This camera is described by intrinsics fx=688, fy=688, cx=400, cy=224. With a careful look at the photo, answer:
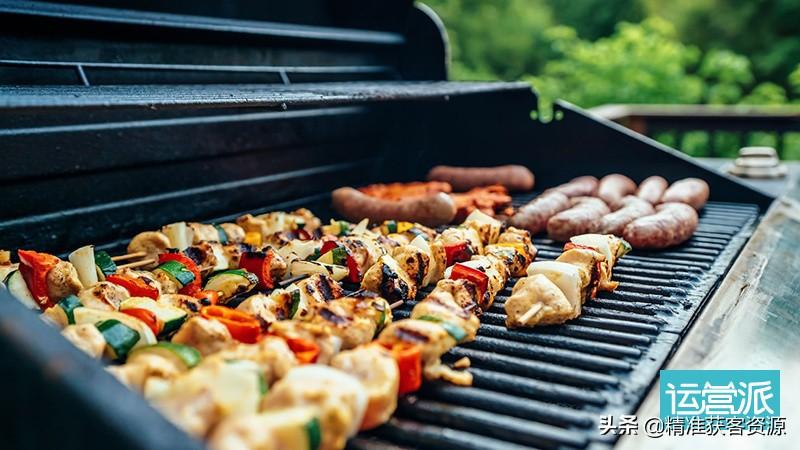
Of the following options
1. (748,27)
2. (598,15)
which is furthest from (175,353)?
(598,15)

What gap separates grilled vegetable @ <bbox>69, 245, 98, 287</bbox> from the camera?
10.1 ft

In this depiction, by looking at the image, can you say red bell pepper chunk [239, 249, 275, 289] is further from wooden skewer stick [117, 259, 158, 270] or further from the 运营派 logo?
the 运营派 logo

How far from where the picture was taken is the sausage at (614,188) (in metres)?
4.88

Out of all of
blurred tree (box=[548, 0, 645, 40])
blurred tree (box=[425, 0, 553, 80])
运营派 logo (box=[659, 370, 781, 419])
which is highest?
blurred tree (box=[548, 0, 645, 40])

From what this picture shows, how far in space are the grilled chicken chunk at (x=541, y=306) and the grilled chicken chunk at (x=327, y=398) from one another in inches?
44.3

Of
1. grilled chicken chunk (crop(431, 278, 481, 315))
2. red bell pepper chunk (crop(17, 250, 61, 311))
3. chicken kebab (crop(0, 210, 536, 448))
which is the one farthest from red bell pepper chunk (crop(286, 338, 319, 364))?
red bell pepper chunk (crop(17, 250, 61, 311))

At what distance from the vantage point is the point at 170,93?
280 centimetres

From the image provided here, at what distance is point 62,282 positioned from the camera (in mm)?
2869

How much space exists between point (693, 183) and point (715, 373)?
2.81 meters

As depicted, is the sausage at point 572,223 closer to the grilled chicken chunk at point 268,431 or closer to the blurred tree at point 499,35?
the grilled chicken chunk at point 268,431

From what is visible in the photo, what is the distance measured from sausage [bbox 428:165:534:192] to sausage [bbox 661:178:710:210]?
1.10 meters

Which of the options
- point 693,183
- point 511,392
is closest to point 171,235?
point 511,392

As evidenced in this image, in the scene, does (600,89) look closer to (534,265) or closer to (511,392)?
(534,265)

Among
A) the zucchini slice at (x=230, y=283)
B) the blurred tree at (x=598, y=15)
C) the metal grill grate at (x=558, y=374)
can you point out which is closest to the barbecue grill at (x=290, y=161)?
the metal grill grate at (x=558, y=374)
